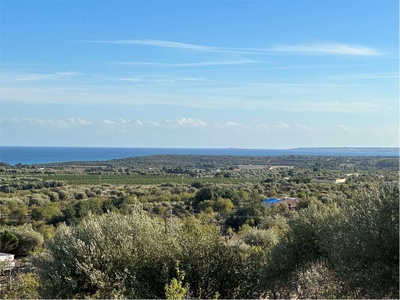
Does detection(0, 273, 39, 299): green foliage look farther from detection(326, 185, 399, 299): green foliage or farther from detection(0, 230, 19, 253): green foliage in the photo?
detection(0, 230, 19, 253): green foliage

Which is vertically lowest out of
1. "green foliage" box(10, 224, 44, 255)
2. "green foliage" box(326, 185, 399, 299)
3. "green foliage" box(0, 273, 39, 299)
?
"green foliage" box(10, 224, 44, 255)

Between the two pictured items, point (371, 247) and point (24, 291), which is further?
point (24, 291)

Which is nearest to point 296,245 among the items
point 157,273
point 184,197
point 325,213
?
point 325,213

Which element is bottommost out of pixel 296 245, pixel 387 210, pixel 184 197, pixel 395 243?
pixel 184 197

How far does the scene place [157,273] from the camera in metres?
12.2

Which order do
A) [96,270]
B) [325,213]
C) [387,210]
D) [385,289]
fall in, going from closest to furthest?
[385,289], [387,210], [96,270], [325,213]

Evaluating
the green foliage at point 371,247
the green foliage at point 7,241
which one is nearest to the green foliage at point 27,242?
the green foliage at point 7,241

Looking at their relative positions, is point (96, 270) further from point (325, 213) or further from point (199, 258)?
point (325, 213)

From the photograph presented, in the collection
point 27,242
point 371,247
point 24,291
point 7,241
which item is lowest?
point 27,242

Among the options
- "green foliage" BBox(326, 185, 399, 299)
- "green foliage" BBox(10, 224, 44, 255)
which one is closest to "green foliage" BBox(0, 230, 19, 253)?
"green foliage" BBox(10, 224, 44, 255)

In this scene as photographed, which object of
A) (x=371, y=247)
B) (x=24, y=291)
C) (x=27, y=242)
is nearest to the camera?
(x=371, y=247)

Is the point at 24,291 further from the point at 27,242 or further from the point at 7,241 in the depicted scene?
the point at 27,242

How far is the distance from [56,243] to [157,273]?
326 cm

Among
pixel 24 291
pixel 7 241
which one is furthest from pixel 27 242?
pixel 24 291
